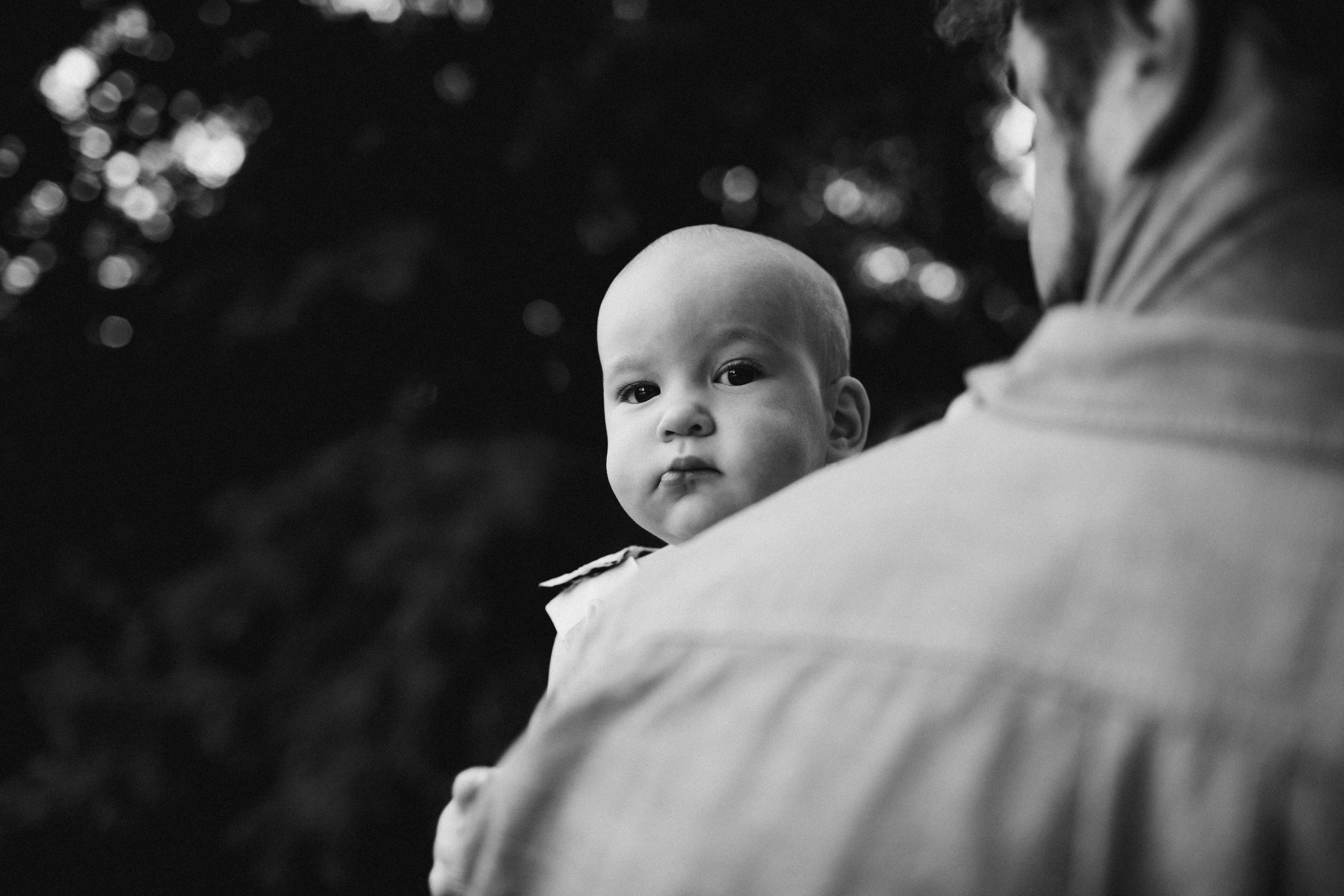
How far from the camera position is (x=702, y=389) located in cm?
176

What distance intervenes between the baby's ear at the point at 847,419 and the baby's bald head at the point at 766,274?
0.07 ft

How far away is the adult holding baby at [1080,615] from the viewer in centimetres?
78

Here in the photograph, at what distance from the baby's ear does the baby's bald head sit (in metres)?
0.02

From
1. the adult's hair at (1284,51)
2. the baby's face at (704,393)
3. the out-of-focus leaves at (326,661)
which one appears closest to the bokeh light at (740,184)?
the out-of-focus leaves at (326,661)

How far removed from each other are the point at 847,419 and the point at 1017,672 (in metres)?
1.17

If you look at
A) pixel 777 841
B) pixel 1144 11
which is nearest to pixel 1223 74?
pixel 1144 11

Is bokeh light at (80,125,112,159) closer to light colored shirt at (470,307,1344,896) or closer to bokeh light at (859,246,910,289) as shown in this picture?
bokeh light at (859,246,910,289)

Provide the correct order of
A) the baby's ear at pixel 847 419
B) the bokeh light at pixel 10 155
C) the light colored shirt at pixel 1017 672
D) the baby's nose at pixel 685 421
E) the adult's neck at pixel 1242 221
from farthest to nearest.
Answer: the bokeh light at pixel 10 155 → the baby's ear at pixel 847 419 → the baby's nose at pixel 685 421 → the adult's neck at pixel 1242 221 → the light colored shirt at pixel 1017 672

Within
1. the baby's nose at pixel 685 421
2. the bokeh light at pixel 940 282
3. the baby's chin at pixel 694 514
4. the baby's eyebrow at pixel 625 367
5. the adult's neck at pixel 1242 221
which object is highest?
the adult's neck at pixel 1242 221

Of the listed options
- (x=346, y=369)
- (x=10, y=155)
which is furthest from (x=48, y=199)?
(x=346, y=369)

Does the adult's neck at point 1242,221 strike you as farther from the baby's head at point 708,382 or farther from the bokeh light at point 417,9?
the bokeh light at point 417,9

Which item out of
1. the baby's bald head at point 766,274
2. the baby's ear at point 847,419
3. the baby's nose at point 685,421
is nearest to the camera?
the baby's nose at point 685,421

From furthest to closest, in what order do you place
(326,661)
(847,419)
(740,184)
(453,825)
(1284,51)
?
(740,184) < (326,661) < (847,419) < (453,825) < (1284,51)

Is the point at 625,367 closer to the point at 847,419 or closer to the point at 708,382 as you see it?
the point at 708,382
